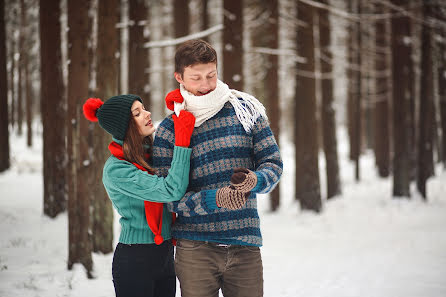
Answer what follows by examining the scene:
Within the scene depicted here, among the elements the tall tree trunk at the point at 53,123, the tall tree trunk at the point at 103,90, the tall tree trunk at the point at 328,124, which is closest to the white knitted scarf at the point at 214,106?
the tall tree trunk at the point at 103,90

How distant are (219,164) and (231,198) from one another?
12.6 inches

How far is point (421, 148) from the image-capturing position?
37.5 ft

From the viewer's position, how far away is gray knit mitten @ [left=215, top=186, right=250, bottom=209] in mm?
2119

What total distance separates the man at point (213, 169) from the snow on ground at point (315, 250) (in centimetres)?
309

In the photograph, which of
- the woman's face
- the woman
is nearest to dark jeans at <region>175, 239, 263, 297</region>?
the woman

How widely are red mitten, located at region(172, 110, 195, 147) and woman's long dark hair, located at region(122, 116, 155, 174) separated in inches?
17.5

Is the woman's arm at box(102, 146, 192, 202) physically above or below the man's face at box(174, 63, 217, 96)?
below

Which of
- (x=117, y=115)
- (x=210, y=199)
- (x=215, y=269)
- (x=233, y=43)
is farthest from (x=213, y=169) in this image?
(x=233, y=43)

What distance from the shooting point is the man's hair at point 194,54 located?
7.72 feet

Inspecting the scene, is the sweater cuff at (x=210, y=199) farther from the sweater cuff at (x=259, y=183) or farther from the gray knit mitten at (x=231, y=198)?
the sweater cuff at (x=259, y=183)

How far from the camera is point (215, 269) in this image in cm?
236

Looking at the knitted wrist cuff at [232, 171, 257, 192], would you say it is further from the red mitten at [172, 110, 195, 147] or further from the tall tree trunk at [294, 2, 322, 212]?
the tall tree trunk at [294, 2, 322, 212]

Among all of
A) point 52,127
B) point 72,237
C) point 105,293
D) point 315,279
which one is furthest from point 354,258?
point 52,127

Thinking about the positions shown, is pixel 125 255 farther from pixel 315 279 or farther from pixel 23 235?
pixel 23 235
